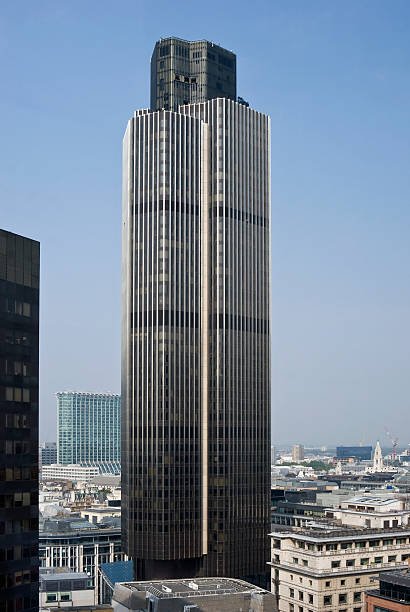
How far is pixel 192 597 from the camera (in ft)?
428

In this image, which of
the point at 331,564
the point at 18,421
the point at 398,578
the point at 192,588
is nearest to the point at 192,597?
the point at 192,588

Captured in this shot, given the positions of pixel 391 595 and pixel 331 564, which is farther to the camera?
pixel 331 564

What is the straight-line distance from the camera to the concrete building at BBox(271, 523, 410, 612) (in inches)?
6156

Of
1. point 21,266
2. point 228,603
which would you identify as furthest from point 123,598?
point 21,266

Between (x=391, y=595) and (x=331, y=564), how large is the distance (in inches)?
910

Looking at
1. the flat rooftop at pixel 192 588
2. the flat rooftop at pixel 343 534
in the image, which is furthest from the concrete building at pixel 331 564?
the flat rooftop at pixel 192 588

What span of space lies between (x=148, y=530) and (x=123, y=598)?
55.7m

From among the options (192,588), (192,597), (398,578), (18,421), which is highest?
(18,421)

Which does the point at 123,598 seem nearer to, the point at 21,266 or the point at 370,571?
the point at 370,571

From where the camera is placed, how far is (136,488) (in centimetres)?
19938

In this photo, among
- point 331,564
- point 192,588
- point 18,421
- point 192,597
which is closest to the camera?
point 18,421

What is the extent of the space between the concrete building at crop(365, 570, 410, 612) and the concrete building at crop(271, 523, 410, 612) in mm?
16611

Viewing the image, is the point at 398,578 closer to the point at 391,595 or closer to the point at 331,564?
the point at 391,595

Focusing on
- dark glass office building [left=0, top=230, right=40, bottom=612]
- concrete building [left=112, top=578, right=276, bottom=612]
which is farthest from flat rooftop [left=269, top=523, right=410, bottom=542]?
dark glass office building [left=0, top=230, right=40, bottom=612]
